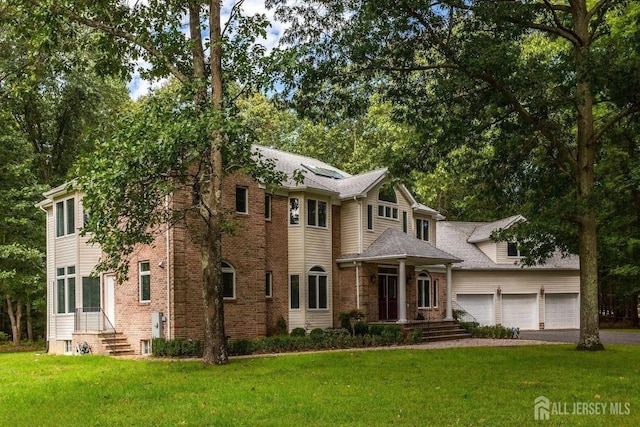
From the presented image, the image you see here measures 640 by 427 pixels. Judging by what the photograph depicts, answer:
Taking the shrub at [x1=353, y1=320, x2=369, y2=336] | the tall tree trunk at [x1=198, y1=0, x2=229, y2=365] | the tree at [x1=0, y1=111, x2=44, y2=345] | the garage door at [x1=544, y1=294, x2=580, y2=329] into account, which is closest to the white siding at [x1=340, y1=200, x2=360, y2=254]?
the shrub at [x1=353, y1=320, x2=369, y2=336]

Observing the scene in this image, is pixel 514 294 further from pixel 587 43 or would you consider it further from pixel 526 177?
pixel 587 43

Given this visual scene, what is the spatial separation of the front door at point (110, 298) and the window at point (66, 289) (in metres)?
1.68

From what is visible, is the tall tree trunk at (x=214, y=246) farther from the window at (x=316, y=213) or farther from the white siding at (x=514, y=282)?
the white siding at (x=514, y=282)

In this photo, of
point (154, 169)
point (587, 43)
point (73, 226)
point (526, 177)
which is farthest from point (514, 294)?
point (154, 169)

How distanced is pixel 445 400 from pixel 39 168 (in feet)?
99.8

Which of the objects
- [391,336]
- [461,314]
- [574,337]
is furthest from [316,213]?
[574,337]

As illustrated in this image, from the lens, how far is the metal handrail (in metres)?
21.3

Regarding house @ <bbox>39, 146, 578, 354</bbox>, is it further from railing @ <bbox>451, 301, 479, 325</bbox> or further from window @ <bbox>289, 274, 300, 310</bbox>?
railing @ <bbox>451, 301, 479, 325</bbox>

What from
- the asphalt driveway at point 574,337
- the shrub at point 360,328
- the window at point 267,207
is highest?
the window at point 267,207

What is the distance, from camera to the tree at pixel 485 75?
16000 millimetres

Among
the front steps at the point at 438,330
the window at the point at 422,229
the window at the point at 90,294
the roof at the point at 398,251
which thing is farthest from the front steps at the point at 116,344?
the window at the point at 422,229

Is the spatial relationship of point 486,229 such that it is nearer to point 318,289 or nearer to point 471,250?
point 471,250

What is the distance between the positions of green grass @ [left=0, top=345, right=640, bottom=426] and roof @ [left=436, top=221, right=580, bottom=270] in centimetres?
1530

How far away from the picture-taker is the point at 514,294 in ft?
106
